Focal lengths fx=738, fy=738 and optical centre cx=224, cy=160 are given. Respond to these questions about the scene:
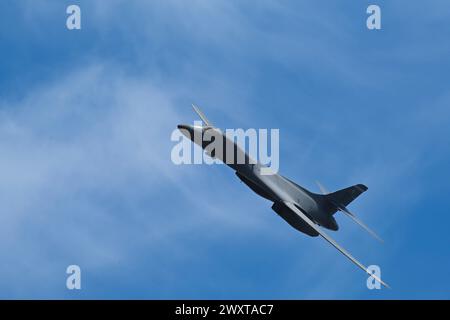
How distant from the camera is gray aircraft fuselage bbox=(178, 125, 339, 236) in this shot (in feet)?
192

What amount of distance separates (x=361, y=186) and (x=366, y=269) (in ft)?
33.7

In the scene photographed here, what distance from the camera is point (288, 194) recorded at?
62.7 metres

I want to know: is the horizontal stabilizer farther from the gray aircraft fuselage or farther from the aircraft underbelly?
the aircraft underbelly

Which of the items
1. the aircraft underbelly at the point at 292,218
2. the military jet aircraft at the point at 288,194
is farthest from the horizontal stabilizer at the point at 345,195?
the aircraft underbelly at the point at 292,218

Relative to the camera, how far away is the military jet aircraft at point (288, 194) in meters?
58.5

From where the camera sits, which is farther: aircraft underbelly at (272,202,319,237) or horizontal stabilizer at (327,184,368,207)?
horizontal stabilizer at (327,184,368,207)

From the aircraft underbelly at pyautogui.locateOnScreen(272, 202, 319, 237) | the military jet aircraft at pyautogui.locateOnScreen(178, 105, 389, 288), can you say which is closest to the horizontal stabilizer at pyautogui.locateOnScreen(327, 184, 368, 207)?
the military jet aircraft at pyautogui.locateOnScreen(178, 105, 389, 288)

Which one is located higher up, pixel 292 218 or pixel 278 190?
pixel 278 190

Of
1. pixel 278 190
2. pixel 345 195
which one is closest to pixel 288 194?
pixel 278 190

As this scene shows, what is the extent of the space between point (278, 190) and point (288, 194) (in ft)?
4.18

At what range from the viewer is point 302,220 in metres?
62.4

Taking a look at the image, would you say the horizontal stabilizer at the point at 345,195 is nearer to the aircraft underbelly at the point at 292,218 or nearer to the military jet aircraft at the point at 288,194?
the military jet aircraft at the point at 288,194

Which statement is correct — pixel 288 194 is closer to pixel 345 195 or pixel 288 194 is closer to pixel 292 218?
pixel 292 218
